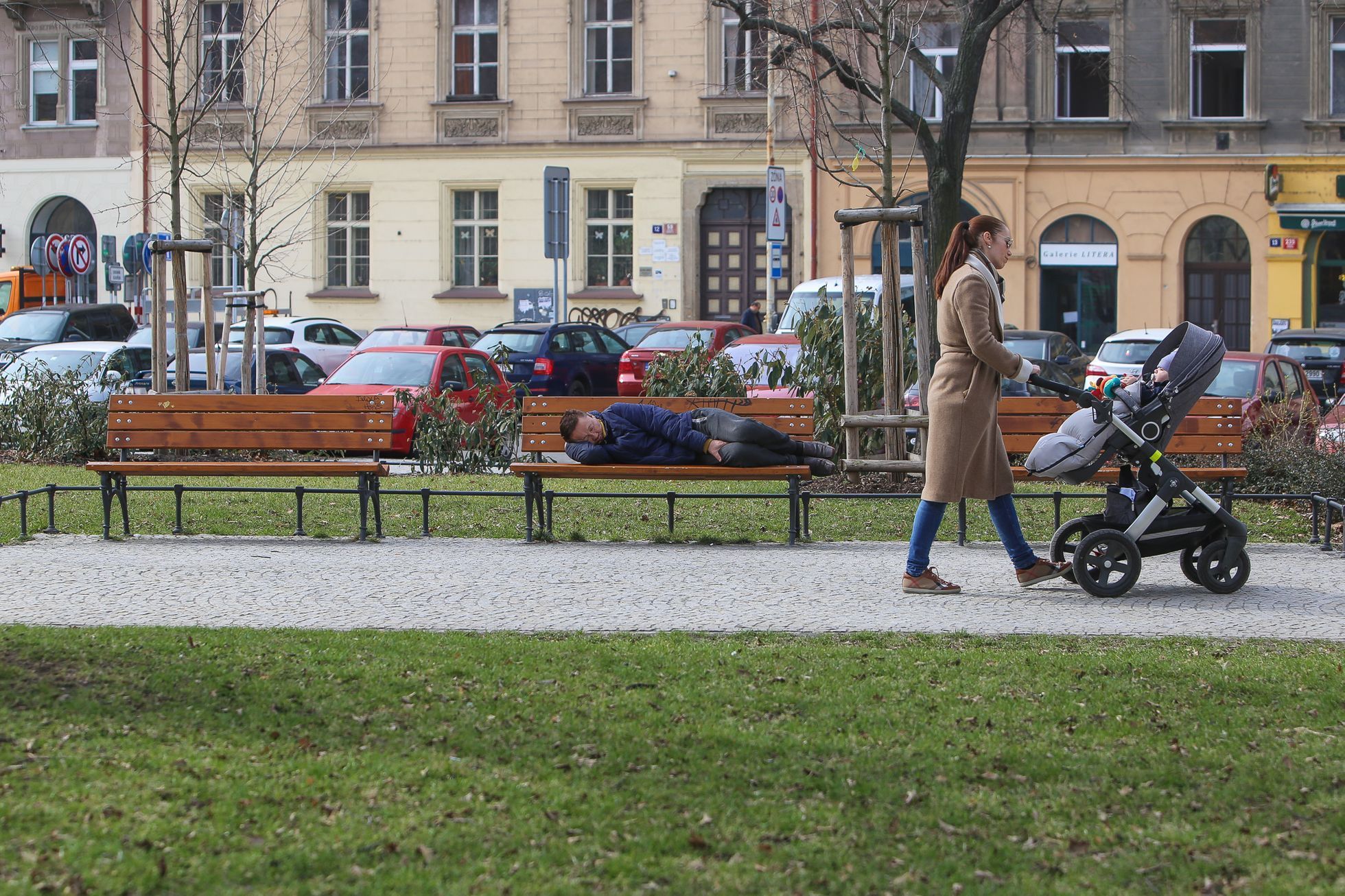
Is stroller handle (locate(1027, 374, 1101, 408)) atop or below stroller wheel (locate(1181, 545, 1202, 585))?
atop

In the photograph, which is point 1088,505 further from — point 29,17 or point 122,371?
point 29,17

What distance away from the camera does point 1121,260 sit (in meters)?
35.8

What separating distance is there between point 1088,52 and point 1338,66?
17.8 feet

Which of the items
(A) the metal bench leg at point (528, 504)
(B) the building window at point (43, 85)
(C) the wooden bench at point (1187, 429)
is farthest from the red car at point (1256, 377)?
(B) the building window at point (43, 85)

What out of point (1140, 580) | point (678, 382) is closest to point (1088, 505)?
point (1140, 580)

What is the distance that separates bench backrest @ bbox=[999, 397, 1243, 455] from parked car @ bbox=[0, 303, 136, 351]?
865 inches

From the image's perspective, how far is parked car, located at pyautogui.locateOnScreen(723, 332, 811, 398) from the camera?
50.8ft

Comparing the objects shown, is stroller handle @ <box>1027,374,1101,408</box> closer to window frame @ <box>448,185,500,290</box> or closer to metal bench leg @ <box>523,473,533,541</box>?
metal bench leg @ <box>523,473,533,541</box>

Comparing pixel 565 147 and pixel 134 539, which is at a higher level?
pixel 565 147

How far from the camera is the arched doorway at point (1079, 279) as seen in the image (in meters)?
36.0

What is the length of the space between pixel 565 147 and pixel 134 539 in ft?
89.1

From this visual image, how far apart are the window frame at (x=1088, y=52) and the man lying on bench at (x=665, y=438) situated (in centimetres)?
2701

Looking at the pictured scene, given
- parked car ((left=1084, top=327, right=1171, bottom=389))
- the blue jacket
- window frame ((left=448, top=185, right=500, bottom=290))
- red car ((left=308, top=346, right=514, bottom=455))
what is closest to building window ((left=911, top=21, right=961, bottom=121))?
window frame ((left=448, top=185, right=500, bottom=290))

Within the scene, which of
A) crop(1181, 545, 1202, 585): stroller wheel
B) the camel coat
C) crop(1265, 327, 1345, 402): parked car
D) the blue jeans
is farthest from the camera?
crop(1265, 327, 1345, 402): parked car
